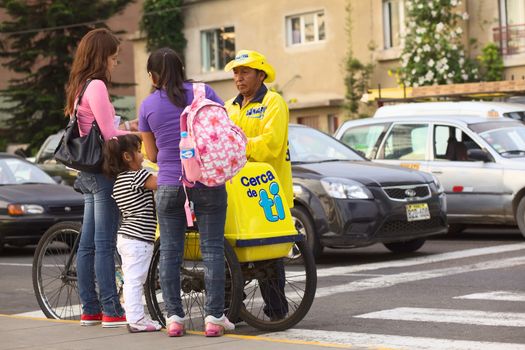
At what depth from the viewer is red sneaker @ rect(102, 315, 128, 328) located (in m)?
7.67

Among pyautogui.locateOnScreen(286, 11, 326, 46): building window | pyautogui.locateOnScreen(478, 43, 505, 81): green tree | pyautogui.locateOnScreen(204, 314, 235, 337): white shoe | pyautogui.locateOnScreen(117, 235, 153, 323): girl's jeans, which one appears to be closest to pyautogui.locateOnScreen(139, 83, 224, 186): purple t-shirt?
pyautogui.locateOnScreen(117, 235, 153, 323): girl's jeans

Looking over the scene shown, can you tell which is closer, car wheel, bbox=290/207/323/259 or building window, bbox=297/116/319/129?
car wheel, bbox=290/207/323/259

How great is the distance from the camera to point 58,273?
8.52 metres

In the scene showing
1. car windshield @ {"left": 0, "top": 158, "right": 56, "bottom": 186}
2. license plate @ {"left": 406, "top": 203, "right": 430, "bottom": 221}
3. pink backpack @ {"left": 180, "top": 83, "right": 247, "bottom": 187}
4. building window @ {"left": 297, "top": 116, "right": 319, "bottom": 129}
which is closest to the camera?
pink backpack @ {"left": 180, "top": 83, "right": 247, "bottom": 187}

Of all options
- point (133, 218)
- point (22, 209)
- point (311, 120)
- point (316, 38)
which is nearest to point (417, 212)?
point (22, 209)

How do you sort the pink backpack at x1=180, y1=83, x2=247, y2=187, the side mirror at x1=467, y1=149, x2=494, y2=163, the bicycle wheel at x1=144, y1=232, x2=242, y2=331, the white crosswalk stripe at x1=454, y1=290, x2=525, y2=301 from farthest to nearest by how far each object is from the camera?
the side mirror at x1=467, y1=149, x2=494, y2=163, the white crosswalk stripe at x1=454, y1=290, x2=525, y2=301, the bicycle wheel at x1=144, y1=232, x2=242, y2=331, the pink backpack at x1=180, y1=83, x2=247, y2=187

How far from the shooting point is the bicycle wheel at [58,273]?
845 centimetres

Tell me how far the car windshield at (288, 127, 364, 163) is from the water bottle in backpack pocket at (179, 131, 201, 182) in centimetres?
649

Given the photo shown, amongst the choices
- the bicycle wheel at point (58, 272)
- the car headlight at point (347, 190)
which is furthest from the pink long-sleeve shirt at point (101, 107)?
the car headlight at point (347, 190)

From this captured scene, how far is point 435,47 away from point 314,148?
14791mm

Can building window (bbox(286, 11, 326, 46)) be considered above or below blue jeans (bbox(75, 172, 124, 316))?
above

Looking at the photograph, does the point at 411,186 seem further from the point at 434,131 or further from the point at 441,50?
the point at 441,50

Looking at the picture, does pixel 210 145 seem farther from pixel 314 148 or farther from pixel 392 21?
pixel 392 21

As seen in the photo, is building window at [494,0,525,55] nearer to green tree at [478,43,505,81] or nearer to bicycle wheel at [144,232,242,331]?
green tree at [478,43,505,81]
